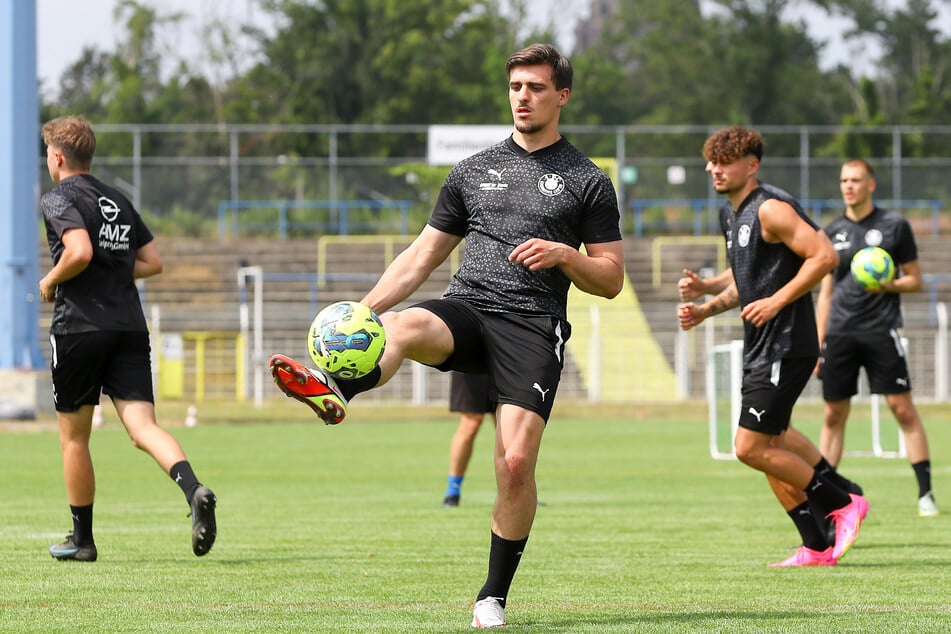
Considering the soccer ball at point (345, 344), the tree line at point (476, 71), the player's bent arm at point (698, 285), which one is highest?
the tree line at point (476, 71)

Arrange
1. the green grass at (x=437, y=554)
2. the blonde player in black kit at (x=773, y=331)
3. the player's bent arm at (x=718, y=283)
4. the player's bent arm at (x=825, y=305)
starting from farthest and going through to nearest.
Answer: the player's bent arm at (x=825, y=305) < the player's bent arm at (x=718, y=283) < the blonde player in black kit at (x=773, y=331) < the green grass at (x=437, y=554)

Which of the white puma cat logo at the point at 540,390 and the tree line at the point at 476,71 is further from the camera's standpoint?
the tree line at the point at 476,71

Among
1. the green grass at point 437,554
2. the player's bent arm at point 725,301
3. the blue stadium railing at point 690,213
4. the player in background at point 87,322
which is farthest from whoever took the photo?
the blue stadium railing at point 690,213

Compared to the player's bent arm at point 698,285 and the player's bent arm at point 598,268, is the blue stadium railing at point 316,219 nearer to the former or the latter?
the player's bent arm at point 698,285

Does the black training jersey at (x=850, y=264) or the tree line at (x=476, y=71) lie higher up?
the tree line at (x=476, y=71)

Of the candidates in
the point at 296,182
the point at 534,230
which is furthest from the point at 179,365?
the point at 534,230

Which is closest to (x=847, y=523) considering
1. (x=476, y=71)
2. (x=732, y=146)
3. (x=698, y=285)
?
(x=698, y=285)

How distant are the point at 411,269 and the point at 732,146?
8.77 ft

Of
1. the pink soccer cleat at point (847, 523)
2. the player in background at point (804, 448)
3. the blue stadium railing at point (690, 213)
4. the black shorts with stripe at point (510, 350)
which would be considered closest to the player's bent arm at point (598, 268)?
the black shorts with stripe at point (510, 350)

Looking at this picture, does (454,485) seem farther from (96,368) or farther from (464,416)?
(96,368)

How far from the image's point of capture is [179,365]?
1171 inches

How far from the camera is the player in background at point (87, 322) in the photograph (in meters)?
8.08

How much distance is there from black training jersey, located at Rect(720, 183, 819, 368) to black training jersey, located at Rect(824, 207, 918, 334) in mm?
2968

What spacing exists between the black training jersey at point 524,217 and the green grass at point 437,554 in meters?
1.26
